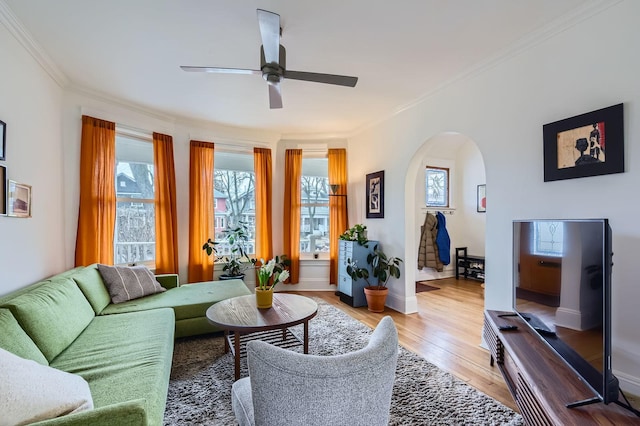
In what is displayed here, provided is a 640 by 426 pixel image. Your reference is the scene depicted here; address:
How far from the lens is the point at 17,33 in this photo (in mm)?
2275

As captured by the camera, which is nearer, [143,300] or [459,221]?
[143,300]

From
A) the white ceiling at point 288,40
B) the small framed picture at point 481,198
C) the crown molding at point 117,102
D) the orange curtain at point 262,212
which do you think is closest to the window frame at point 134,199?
the crown molding at point 117,102

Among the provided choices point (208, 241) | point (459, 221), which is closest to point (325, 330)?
point (208, 241)

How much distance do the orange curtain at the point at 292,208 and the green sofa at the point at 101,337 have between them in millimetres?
2189

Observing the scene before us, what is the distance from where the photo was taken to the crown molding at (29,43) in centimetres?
210

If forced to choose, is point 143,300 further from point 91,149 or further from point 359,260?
point 359,260

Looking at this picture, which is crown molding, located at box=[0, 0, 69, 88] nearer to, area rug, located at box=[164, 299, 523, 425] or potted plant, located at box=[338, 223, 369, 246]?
area rug, located at box=[164, 299, 523, 425]

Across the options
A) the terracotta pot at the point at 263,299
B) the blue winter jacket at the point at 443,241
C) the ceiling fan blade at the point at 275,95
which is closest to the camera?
the ceiling fan blade at the point at 275,95

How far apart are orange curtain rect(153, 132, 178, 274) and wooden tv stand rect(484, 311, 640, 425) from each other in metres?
3.93

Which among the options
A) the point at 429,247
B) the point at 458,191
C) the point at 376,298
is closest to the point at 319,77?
the point at 376,298

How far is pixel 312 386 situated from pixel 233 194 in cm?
443

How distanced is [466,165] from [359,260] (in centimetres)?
363

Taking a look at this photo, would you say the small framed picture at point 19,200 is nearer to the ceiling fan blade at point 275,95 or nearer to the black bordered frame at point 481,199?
the ceiling fan blade at point 275,95

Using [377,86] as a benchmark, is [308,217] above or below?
below
